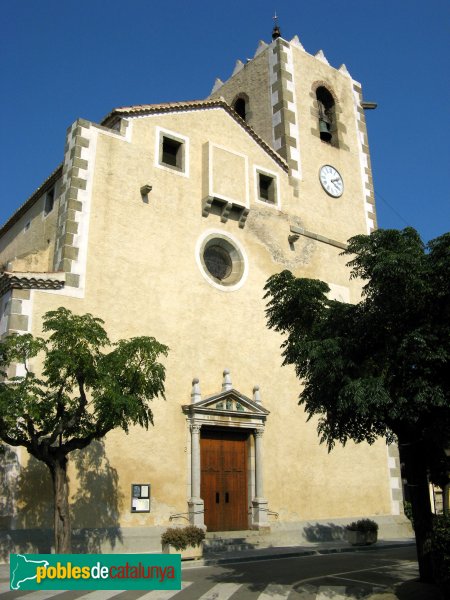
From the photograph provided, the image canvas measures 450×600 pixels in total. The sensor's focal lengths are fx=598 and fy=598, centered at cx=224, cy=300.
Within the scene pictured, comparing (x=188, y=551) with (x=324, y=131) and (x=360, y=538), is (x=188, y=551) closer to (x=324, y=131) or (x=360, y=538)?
(x=360, y=538)

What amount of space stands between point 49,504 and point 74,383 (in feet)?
13.0

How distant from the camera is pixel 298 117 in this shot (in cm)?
2525

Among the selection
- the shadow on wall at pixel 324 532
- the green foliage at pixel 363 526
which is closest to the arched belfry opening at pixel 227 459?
the shadow on wall at pixel 324 532

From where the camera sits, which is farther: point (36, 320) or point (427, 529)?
point (36, 320)

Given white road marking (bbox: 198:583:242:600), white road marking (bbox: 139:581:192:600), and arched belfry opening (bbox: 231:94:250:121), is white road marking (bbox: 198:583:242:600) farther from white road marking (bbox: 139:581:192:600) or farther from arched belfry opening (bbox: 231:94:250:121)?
arched belfry opening (bbox: 231:94:250:121)

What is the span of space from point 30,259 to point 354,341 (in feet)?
35.2

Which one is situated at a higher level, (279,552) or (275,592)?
(279,552)

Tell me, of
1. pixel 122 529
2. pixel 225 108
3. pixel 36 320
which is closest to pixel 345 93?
pixel 225 108

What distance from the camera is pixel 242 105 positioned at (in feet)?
91.5

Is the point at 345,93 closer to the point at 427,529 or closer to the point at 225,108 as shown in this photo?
the point at 225,108

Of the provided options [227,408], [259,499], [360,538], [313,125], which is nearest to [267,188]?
[313,125]

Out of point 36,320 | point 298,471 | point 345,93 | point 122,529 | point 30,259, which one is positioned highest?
point 345,93

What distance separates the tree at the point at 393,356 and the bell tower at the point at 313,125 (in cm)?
1308

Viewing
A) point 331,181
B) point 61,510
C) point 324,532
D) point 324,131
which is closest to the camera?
point 61,510
